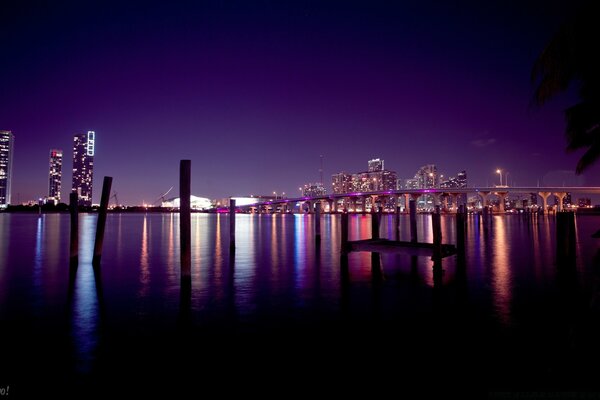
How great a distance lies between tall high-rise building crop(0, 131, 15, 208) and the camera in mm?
178000

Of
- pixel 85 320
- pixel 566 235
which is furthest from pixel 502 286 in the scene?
pixel 85 320

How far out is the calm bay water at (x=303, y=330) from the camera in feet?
15.7

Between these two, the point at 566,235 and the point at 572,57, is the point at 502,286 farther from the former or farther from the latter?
the point at 572,57

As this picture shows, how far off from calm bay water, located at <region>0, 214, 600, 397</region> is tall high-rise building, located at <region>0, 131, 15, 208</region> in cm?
21167

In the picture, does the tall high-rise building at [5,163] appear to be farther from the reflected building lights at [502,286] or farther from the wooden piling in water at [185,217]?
the reflected building lights at [502,286]

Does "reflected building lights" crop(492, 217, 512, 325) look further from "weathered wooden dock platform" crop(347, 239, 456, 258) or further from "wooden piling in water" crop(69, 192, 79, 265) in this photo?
"wooden piling in water" crop(69, 192, 79, 265)

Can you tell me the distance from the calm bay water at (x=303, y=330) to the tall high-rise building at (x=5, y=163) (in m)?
212

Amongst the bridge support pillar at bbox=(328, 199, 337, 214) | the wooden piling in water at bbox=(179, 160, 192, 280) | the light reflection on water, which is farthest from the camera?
the bridge support pillar at bbox=(328, 199, 337, 214)

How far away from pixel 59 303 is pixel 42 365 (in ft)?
15.1

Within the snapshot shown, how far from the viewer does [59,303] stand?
367 inches

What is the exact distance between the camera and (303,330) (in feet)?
22.6

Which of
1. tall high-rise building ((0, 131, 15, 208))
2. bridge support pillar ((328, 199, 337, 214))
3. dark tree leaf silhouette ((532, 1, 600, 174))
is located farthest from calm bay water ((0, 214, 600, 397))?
tall high-rise building ((0, 131, 15, 208))

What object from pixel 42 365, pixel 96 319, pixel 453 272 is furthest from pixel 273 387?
pixel 453 272

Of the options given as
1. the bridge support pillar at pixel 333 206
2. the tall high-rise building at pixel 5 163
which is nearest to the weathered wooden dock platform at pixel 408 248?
the bridge support pillar at pixel 333 206
